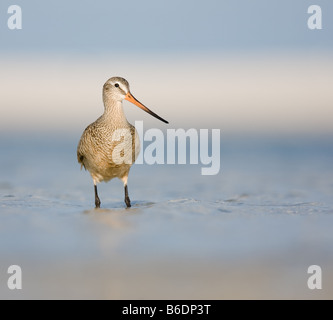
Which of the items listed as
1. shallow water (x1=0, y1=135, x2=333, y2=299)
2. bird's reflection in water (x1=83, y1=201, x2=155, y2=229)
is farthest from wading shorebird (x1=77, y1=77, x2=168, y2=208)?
shallow water (x1=0, y1=135, x2=333, y2=299)

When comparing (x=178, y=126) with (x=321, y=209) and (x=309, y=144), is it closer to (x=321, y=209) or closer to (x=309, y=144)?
(x=309, y=144)

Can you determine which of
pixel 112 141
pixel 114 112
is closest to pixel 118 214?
pixel 112 141

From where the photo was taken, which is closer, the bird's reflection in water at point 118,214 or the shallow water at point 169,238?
the shallow water at point 169,238

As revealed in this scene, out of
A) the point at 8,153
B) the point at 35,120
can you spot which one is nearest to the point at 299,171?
the point at 8,153

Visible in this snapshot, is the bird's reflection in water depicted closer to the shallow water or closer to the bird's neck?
the shallow water

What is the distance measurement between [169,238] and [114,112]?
2373 mm

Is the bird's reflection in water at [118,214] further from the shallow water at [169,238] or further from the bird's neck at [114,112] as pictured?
the bird's neck at [114,112]

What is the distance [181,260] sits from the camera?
6211 millimetres

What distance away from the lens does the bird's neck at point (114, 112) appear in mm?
8664

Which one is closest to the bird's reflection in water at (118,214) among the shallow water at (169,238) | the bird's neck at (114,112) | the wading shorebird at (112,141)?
the shallow water at (169,238)

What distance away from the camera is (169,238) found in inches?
271

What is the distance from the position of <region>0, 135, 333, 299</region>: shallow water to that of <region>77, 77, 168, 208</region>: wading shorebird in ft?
1.78

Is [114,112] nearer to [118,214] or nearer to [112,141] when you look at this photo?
[112,141]
